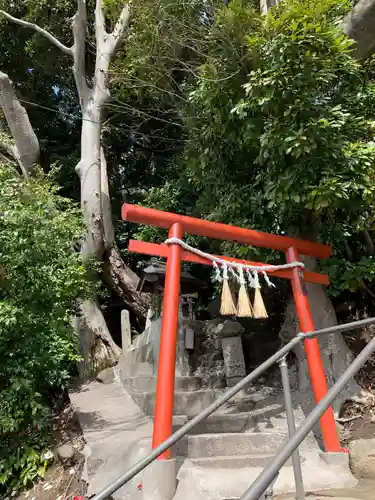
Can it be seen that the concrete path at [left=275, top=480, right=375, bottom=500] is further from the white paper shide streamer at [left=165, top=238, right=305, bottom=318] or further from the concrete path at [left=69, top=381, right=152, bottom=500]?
the white paper shide streamer at [left=165, top=238, right=305, bottom=318]

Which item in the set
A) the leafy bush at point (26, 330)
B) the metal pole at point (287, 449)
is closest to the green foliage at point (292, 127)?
the leafy bush at point (26, 330)

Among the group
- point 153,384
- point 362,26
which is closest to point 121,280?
point 153,384

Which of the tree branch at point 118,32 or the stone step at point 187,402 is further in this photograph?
the tree branch at point 118,32

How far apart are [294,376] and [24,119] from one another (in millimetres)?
8348

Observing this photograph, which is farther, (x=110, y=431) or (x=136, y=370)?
(x=136, y=370)

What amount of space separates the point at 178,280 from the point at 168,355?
81 cm

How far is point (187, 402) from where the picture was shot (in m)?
5.89

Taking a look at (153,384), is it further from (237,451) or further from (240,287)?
(240,287)

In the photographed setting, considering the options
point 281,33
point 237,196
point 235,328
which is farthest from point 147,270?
point 281,33

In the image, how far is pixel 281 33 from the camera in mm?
4852

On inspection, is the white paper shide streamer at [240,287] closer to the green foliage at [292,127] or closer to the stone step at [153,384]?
the green foliage at [292,127]

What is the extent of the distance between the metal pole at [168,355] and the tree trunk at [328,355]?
2527mm

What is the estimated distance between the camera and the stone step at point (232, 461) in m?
4.07

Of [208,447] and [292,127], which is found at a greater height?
[292,127]
